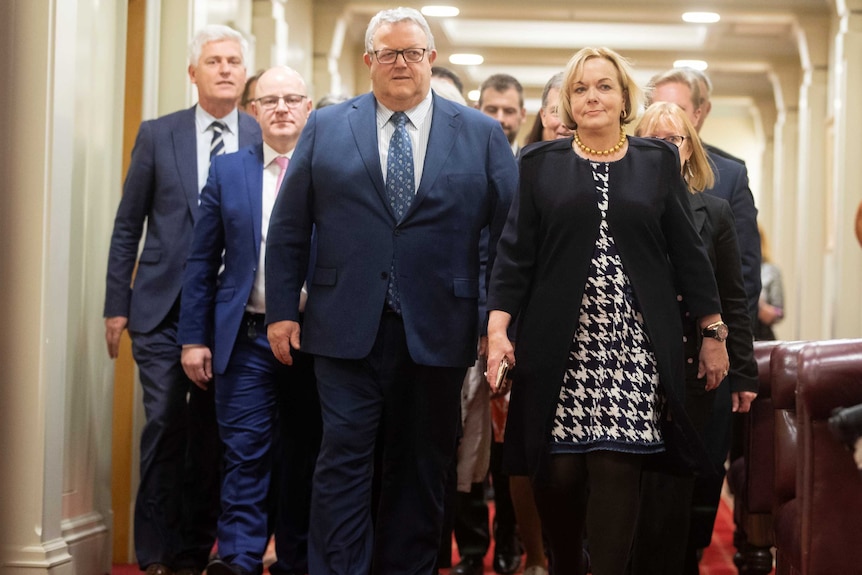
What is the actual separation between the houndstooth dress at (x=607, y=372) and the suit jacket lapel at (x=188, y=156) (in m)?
1.74

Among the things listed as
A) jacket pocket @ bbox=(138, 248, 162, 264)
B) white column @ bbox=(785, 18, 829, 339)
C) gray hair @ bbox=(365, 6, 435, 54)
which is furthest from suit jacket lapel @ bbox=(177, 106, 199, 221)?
white column @ bbox=(785, 18, 829, 339)

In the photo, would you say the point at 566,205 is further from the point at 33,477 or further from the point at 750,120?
the point at 750,120

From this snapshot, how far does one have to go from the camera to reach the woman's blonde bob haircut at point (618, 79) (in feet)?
11.6

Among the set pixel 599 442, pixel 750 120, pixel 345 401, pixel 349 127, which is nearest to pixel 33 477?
pixel 345 401

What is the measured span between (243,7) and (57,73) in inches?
137

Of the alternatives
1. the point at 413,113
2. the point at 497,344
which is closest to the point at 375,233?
the point at 413,113

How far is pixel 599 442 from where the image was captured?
11.0 ft

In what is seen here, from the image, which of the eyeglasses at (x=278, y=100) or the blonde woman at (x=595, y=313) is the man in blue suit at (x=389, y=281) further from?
the eyeglasses at (x=278, y=100)

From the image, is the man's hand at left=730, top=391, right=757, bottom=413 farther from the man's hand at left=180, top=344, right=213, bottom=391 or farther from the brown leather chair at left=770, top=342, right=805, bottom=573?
the man's hand at left=180, top=344, right=213, bottom=391

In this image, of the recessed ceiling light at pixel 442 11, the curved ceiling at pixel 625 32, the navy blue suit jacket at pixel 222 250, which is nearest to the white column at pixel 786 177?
the curved ceiling at pixel 625 32

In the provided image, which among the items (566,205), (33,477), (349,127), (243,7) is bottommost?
(33,477)

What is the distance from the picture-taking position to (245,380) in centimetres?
419

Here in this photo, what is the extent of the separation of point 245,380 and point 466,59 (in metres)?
9.96

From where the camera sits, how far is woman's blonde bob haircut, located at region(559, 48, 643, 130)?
11.6ft
